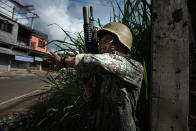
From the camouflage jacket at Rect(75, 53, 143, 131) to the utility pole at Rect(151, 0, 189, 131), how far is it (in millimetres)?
126

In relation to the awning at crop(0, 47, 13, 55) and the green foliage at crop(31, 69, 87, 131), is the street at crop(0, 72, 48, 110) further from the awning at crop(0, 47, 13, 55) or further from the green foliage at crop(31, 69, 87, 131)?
the awning at crop(0, 47, 13, 55)

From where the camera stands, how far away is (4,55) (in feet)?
45.5

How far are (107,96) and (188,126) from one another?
58cm

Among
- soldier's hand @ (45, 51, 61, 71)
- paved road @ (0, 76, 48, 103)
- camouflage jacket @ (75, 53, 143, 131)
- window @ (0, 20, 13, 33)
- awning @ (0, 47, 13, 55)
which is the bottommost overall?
paved road @ (0, 76, 48, 103)

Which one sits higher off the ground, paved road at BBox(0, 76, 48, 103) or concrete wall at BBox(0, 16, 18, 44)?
concrete wall at BBox(0, 16, 18, 44)

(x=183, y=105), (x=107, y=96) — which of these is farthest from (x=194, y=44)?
(x=107, y=96)

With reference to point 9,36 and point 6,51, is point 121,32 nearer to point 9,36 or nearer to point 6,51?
point 6,51

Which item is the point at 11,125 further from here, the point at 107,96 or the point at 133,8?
the point at 133,8

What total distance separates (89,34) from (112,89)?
0.67 meters

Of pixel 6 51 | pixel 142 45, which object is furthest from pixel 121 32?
pixel 6 51

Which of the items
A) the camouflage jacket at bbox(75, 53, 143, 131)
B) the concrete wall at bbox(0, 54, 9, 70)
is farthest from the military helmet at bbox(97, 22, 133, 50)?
the concrete wall at bbox(0, 54, 9, 70)

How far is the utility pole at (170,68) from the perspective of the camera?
2.23 ft

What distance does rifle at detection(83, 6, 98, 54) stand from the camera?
1.12 m

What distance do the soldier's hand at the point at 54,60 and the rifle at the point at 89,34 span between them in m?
0.46
